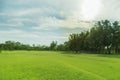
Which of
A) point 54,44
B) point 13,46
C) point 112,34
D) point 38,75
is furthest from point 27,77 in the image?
point 54,44

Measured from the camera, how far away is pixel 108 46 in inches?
3600

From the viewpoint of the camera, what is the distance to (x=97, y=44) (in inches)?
3632

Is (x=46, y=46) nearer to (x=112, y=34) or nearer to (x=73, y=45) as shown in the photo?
(x=73, y=45)

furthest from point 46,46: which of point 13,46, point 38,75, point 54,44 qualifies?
point 38,75

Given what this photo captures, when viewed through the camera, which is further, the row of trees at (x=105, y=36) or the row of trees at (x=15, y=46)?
the row of trees at (x=15, y=46)

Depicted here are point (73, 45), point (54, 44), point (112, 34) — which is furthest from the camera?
point (54, 44)

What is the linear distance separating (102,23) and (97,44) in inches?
343

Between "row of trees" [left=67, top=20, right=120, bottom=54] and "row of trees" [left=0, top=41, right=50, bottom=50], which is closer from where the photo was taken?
"row of trees" [left=67, top=20, right=120, bottom=54]

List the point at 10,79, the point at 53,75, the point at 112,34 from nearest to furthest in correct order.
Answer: the point at 10,79 < the point at 53,75 < the point at 112,34

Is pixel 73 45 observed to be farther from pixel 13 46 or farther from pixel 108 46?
pixel 13 46

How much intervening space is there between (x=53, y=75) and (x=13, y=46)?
12449 centimetres

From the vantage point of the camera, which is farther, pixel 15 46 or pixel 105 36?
pixel 15 46

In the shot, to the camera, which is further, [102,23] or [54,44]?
[54,44]

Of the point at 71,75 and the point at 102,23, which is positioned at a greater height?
the point at 102,23
